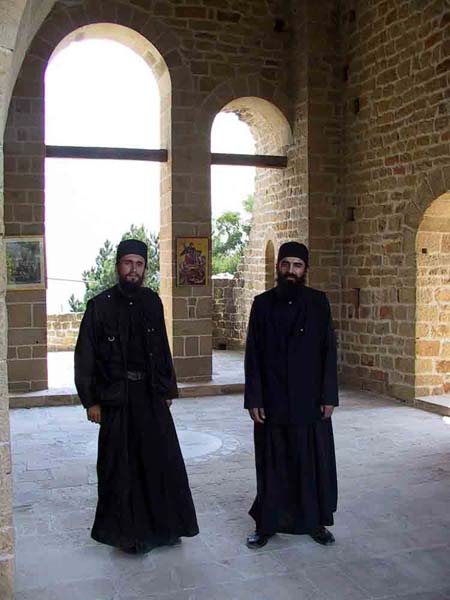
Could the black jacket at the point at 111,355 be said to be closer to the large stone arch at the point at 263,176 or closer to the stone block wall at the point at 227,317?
the large stone arch at the point at 263,176

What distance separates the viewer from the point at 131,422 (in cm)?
396

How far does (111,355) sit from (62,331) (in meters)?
9.43

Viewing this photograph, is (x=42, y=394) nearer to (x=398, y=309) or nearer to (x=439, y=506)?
(x=398, y=309)

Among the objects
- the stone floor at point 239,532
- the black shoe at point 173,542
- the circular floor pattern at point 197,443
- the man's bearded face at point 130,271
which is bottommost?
the stone floor at point 239,532

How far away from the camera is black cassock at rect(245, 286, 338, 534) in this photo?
13.2 feet

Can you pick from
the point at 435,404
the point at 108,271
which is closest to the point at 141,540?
the point at 435,404

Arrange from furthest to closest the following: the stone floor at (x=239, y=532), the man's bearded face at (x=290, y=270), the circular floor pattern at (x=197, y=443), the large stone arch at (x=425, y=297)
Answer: the large stone arch at (x=425, y=297) → the circular floor pattern at (x=197, y=443) → the man's bearded face at (x=290, y=270) → the stone floor at (x=239, y=532)

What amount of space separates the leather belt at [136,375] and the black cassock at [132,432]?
0.05 feet

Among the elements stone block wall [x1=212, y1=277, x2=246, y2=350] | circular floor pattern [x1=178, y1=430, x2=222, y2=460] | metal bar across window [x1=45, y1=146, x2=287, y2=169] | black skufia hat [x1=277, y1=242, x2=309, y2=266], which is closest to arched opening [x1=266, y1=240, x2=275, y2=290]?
stone block wall [x1=212, y1=277, x2=246, y2=350]

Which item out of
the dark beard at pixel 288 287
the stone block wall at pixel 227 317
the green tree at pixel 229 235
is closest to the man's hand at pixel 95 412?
the dark beard at pixel 288 287

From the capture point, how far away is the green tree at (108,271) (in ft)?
61.2

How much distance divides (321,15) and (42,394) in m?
Answer: 6.31

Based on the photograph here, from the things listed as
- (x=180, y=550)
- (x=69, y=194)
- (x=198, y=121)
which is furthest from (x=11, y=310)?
(x=69, y=194)

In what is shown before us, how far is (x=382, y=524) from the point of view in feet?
14.5
